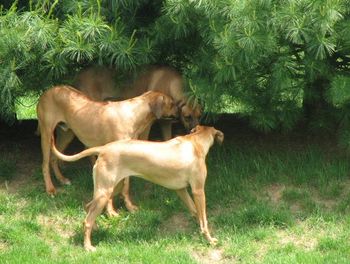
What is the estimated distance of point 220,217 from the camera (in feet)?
22.8

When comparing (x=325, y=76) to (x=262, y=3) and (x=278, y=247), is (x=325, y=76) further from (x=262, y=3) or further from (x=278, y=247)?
(x=278, y=247)

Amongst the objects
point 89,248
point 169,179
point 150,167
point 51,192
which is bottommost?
point 51,192

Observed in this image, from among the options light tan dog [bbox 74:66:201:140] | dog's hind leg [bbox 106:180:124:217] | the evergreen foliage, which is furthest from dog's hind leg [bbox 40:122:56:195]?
dog's hind leg [bbox 106:180:124:217]

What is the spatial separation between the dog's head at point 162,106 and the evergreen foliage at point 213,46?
0.26 m

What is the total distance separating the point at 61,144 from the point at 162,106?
150 centimetres

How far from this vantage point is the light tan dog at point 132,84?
25.2 ft

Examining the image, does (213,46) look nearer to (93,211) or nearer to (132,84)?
(132,84)

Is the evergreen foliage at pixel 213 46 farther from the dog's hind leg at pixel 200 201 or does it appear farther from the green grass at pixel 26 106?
the dog's hind leg at pixel 200 201

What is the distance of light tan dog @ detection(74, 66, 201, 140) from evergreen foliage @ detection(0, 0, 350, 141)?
0.16m

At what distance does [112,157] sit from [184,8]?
63.0 inches

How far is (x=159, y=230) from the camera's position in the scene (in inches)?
268

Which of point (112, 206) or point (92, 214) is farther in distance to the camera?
point (112, 206)

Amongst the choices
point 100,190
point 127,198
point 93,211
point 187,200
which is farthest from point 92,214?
point 187,200

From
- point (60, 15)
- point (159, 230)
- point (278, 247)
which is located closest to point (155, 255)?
point (159, 230)
